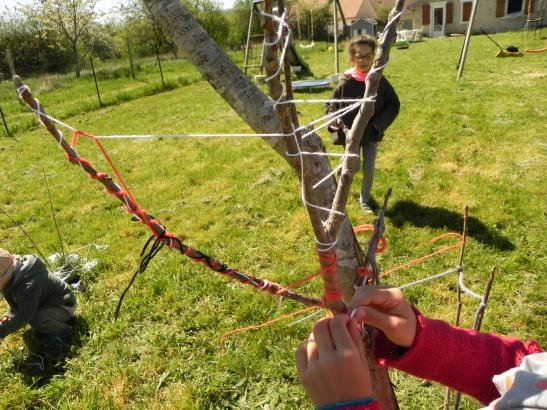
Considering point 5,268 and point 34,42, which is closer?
point 5,268

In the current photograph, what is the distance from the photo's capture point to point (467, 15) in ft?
90.5

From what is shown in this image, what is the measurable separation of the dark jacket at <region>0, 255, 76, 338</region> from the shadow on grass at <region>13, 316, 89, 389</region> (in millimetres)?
246

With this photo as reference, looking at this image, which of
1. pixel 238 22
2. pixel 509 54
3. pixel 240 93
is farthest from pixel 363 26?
pixel 240 93

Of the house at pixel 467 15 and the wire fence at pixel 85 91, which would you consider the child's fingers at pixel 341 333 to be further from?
the house at pixel 467 15

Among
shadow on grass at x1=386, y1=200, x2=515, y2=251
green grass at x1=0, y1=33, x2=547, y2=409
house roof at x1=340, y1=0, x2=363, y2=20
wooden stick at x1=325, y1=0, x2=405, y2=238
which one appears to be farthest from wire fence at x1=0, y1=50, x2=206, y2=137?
house roof at x1=340, y1=0, x2=363, y2=20

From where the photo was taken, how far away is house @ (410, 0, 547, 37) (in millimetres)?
25781

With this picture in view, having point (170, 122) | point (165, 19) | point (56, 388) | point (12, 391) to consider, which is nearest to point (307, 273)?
point (56, 388)

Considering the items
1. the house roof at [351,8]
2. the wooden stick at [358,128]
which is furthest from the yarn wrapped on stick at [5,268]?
the house roof at [351,8]

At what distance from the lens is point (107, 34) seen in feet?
102

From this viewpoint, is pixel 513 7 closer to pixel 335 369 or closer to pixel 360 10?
pixel 360 10

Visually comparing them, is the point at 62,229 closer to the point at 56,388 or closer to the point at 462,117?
the point at 56,388

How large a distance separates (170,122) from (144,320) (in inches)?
287

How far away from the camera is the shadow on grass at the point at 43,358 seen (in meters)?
2.81

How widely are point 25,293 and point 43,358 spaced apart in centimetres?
50
